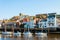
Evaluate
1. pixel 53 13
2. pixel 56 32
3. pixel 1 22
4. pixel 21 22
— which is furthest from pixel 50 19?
pixel 1 22

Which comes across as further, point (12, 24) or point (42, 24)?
point (12, 24)

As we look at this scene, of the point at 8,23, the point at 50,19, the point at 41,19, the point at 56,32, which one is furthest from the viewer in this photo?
the point at 8,23

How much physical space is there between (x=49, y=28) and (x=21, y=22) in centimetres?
1079

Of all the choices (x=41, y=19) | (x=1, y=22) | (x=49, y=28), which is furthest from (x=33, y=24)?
(x=1, y=22)

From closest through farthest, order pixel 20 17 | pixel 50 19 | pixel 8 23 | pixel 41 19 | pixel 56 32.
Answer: pixel 56 32
pixel 50 19
pixel 41 19
pixel 8 23
pixel 20 17

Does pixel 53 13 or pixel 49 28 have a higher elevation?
pixel 53 13

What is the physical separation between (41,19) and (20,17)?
32.1 ft

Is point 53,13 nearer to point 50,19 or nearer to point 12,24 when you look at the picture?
point 50,19

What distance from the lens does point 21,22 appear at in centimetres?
5850

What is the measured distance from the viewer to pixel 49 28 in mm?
49844

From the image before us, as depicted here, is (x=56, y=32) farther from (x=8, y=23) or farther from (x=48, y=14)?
(x=8, y=23)

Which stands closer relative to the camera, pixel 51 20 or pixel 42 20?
pixel 51 20

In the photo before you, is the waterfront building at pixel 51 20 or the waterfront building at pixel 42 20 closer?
the waterfront building at pixel 51 20

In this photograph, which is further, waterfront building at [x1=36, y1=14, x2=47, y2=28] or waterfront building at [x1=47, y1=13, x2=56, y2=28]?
waterfront building at [x1=36, y1=14, x2=47, y2=28]
